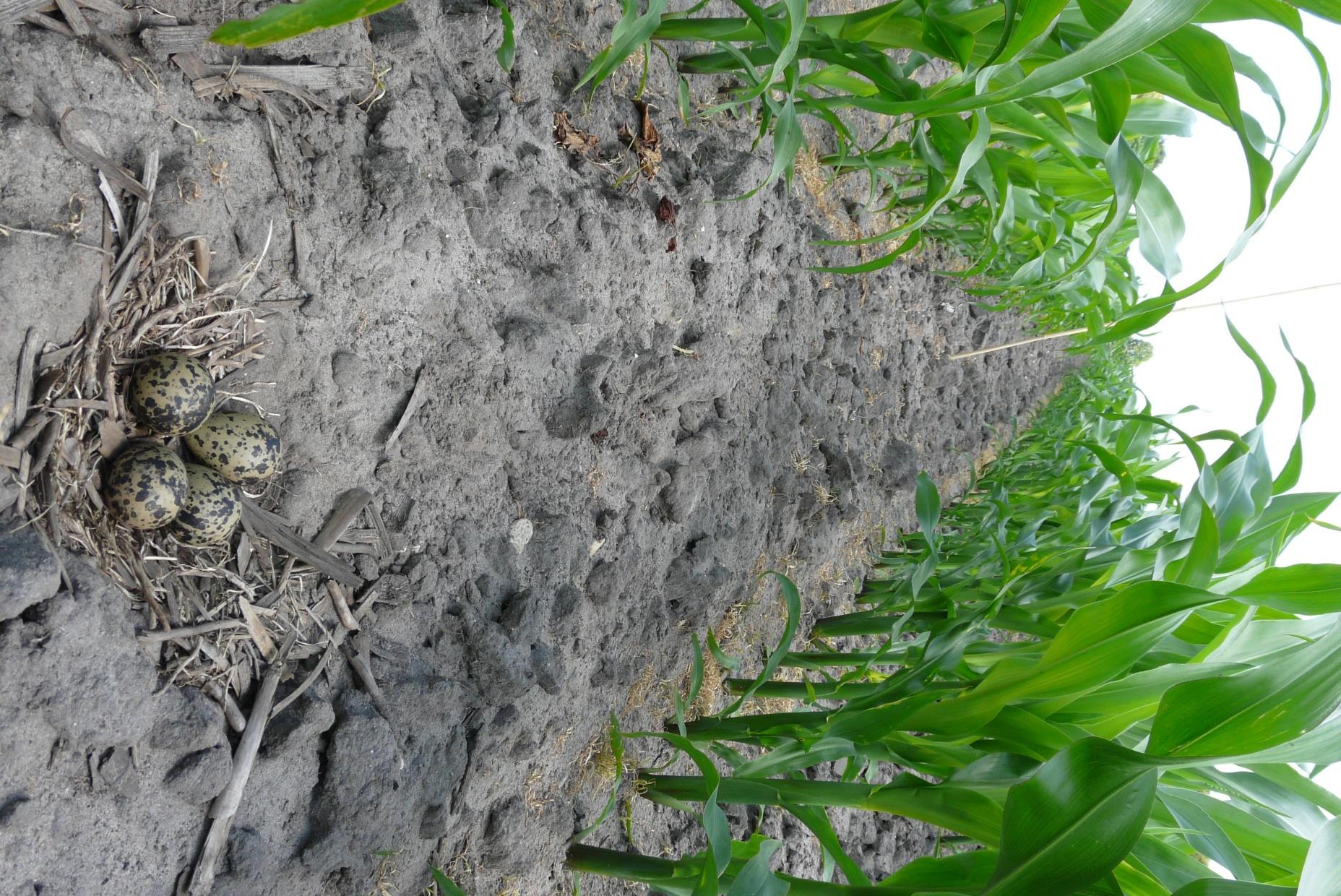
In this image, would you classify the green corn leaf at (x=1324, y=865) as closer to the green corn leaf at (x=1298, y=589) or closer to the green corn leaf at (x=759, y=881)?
the green corn leaf at (x=1298, y=589)

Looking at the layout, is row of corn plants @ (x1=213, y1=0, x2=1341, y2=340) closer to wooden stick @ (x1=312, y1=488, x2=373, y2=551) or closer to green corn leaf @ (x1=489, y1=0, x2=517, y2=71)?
green corn leaf @ (x1=489, y1=0, x2=517, y2=71)

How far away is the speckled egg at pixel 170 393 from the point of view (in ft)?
3.31

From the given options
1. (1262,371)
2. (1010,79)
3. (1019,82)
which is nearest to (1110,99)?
(1010,79)

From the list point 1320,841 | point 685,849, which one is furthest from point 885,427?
point 1320,841

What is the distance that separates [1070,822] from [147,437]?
1.25m

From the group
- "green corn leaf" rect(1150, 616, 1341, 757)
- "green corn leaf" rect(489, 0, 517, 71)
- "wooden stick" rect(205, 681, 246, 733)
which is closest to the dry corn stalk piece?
"green corn leaf" rect(489, 0, 517, 71)

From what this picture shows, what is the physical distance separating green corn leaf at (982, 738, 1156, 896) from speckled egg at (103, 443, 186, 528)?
1.08 meters

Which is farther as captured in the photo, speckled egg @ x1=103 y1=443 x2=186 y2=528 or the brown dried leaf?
the brown dried leaf

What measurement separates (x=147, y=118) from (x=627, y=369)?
913 millimetres

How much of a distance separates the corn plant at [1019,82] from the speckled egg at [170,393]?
0.74 meters

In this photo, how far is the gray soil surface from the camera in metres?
0.94

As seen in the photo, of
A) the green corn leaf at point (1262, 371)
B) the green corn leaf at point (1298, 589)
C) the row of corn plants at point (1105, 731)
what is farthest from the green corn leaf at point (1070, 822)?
the green corn leaf at point (1262, 371)

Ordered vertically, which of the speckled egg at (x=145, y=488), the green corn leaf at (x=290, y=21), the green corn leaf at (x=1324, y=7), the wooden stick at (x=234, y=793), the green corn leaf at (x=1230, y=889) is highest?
the green corn leaf at (x=1324, y=7)

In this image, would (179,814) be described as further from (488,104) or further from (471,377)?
(488,104)
